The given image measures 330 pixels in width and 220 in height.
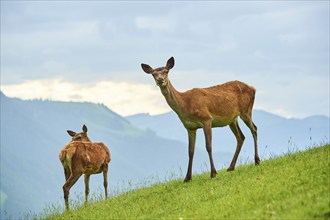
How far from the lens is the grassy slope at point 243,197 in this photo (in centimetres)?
1136

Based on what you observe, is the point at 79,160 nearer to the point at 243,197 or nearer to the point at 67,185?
the point at 67,185

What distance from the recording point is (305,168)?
1457cm

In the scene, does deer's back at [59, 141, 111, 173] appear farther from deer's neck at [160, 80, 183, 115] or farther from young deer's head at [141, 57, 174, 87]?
young deer's head at [141, 57, 174, 87]

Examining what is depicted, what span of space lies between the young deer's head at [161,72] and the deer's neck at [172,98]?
37 cm

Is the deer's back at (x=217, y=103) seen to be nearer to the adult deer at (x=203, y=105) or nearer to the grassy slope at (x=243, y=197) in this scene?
the adult deer at (x=203, y=105)

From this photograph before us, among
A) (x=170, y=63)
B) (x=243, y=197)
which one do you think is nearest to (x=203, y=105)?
(x=170, y=63)

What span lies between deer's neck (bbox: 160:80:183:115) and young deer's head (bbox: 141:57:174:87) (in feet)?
1.22

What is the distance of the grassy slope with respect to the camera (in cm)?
1136

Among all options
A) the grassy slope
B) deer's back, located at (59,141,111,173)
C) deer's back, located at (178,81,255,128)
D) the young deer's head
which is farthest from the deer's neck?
deer's back, located at (59,141,111,173)

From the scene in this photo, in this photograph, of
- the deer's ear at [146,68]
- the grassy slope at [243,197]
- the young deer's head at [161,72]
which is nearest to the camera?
the grassy slope at [243,197]

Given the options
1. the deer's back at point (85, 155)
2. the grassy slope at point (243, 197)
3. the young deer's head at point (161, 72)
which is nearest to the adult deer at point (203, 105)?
the young deer's head at point (161, 72)

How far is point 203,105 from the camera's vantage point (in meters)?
18.7

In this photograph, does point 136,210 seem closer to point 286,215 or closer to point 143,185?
point 286,215

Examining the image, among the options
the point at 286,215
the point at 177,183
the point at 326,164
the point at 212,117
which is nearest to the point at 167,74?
the point at 212,117
